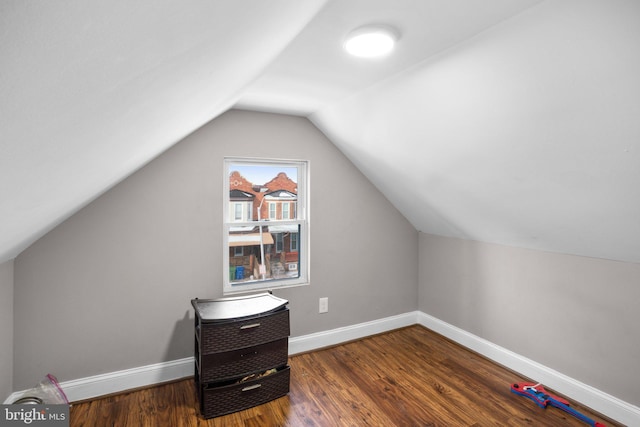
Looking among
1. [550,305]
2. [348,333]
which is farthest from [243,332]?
[550,305]

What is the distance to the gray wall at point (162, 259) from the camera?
221cm

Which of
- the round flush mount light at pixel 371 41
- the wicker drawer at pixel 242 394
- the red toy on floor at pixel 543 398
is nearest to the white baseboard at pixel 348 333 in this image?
the wicker drawer at pixel 242 394

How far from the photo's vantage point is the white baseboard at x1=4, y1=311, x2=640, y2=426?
2.20 metres

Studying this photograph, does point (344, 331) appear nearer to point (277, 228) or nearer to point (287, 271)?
point (287, 271)

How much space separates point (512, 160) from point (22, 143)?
6.76ft

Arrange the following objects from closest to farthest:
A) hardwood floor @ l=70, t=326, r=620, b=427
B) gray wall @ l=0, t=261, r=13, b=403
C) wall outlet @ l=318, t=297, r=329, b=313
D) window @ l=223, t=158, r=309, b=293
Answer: gray wall @ l=0, t=261, r=13, b=403 < hardwood floor @ l=70, t=326, r=620, b=427 < window @ l=223, t=158, r=309, b=293 < wall outlet @ l=318, t=297, r=329, b=313

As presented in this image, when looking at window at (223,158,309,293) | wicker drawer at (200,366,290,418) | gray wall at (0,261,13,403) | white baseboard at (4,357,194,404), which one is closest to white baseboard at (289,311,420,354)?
window at (223,158,309,293)

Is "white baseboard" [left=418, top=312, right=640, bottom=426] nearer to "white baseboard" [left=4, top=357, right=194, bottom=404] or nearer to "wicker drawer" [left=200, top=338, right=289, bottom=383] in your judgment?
"wicker drawer" [left=200, top=338, right=289, bottom=383]

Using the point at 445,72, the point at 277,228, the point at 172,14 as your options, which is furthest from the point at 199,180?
the point at 172,14

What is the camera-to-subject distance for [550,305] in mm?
2539

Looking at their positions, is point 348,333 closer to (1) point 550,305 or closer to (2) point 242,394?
A: (2) point 242,394

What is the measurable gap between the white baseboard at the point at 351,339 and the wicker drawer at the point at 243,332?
0.60m

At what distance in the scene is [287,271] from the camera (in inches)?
122

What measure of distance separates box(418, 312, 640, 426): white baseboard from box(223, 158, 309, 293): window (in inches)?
59.2
